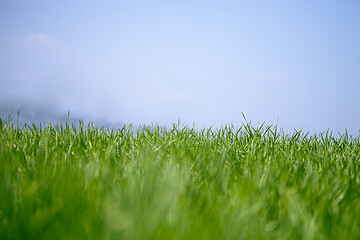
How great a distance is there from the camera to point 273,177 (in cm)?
292

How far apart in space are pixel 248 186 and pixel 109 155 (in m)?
1.43

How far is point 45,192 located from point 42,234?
383 mm

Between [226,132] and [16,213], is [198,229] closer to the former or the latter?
[16,213]

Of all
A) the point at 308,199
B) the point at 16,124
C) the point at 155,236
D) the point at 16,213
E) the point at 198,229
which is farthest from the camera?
the point at 16,124

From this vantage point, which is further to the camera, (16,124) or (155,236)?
(16,124)

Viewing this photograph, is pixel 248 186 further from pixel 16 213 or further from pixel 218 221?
pixel 16 213

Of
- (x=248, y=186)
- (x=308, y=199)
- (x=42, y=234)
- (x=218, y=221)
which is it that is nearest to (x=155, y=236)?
(x=218, y=221)

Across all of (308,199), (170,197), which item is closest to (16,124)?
(170,197)

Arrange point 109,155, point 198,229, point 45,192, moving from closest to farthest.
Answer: point 198,229 → point 45,192 → point 109,155

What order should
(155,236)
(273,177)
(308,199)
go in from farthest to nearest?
(273,177) → (308,199) → (155,236)

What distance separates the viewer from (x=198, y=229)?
1891 millimetres

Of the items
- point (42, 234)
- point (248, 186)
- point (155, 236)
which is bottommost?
point (42, 234)

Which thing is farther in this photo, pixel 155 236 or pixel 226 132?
pixel 226 132

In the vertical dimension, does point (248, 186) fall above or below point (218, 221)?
above
